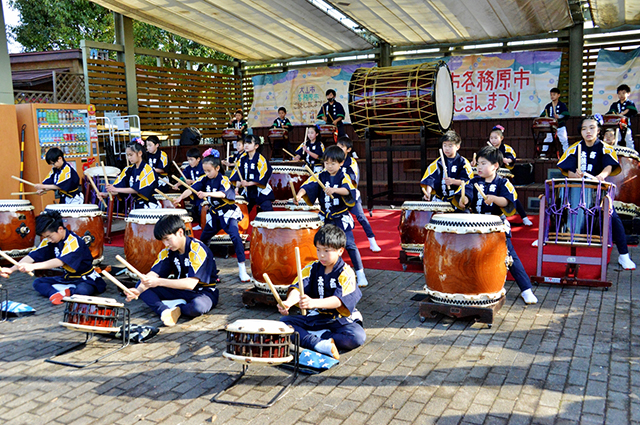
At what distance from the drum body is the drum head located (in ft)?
8.76

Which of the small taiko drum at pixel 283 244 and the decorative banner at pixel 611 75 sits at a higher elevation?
the decorative banner at pixel 611 75

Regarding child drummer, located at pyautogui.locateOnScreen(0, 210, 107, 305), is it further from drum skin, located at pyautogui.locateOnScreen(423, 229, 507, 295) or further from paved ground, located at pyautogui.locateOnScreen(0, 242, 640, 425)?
drum skin, located at pyautogui.locateOnScreen(423, 229, 507, 295)

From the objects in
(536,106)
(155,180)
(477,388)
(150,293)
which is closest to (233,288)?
(150,293)

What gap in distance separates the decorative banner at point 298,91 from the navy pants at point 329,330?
8.82m

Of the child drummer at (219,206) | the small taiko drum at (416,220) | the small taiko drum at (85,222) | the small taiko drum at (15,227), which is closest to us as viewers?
the small taiko drum at (416,220)

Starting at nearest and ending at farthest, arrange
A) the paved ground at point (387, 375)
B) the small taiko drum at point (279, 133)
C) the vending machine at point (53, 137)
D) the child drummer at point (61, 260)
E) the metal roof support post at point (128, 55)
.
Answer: the paved ground at point (387, 375)
the child drummer at point (61, 260)
the vending machine at point (53, 137)
the small taiko drum at point (279, 133)
the metal roof support post at point (128, 55)

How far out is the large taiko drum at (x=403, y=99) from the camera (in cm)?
683

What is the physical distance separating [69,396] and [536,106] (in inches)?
374

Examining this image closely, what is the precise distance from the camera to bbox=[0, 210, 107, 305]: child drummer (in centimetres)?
421

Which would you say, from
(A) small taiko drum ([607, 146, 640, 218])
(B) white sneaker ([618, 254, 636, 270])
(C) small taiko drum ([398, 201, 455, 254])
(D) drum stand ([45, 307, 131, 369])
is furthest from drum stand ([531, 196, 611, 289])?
(D) drum stand ([45, 307, 131, 369])

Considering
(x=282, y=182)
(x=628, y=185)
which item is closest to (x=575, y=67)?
(x=628, y=185)

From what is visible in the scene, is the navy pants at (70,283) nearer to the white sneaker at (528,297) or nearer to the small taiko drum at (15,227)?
the small taiko drum at (15,227)

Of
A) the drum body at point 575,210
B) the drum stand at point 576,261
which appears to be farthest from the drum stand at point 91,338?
the drum body at point 575,210

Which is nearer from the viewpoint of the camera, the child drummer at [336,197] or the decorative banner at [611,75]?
the child drummer at [336,197]
